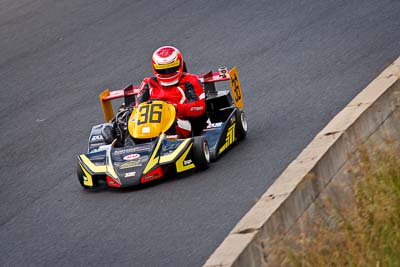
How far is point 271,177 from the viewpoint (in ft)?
28.5

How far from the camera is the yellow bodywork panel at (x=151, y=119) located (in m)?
9.59

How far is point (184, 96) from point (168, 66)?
1.20ft

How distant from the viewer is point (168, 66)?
10148mm

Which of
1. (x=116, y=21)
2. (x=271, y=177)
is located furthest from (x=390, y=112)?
→ (x=116, y=21)

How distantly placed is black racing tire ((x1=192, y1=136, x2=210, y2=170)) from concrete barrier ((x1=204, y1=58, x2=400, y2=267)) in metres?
1.91

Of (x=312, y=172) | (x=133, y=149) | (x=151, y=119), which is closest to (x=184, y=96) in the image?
(x=151, y=119)

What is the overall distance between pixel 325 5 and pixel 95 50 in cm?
377

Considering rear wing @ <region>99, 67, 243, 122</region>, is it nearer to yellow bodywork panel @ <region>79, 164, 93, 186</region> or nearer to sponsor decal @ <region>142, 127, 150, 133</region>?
sponsor decal @ <region>142, 127, 150, 133</region>

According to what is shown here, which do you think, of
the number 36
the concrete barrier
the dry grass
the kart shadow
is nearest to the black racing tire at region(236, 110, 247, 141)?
the number 36

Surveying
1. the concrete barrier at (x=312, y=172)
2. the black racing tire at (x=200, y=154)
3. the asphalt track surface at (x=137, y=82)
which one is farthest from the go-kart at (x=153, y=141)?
the concrete barrier at (x=312, y=172)

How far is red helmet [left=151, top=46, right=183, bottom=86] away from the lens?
10148mm

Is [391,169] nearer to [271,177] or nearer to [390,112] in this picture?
[390,112]

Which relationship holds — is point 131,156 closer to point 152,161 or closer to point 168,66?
point 152,161

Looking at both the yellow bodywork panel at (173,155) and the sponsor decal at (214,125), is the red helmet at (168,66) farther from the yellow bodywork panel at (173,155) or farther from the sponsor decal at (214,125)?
the yellow bodywork panel at (173,155)
